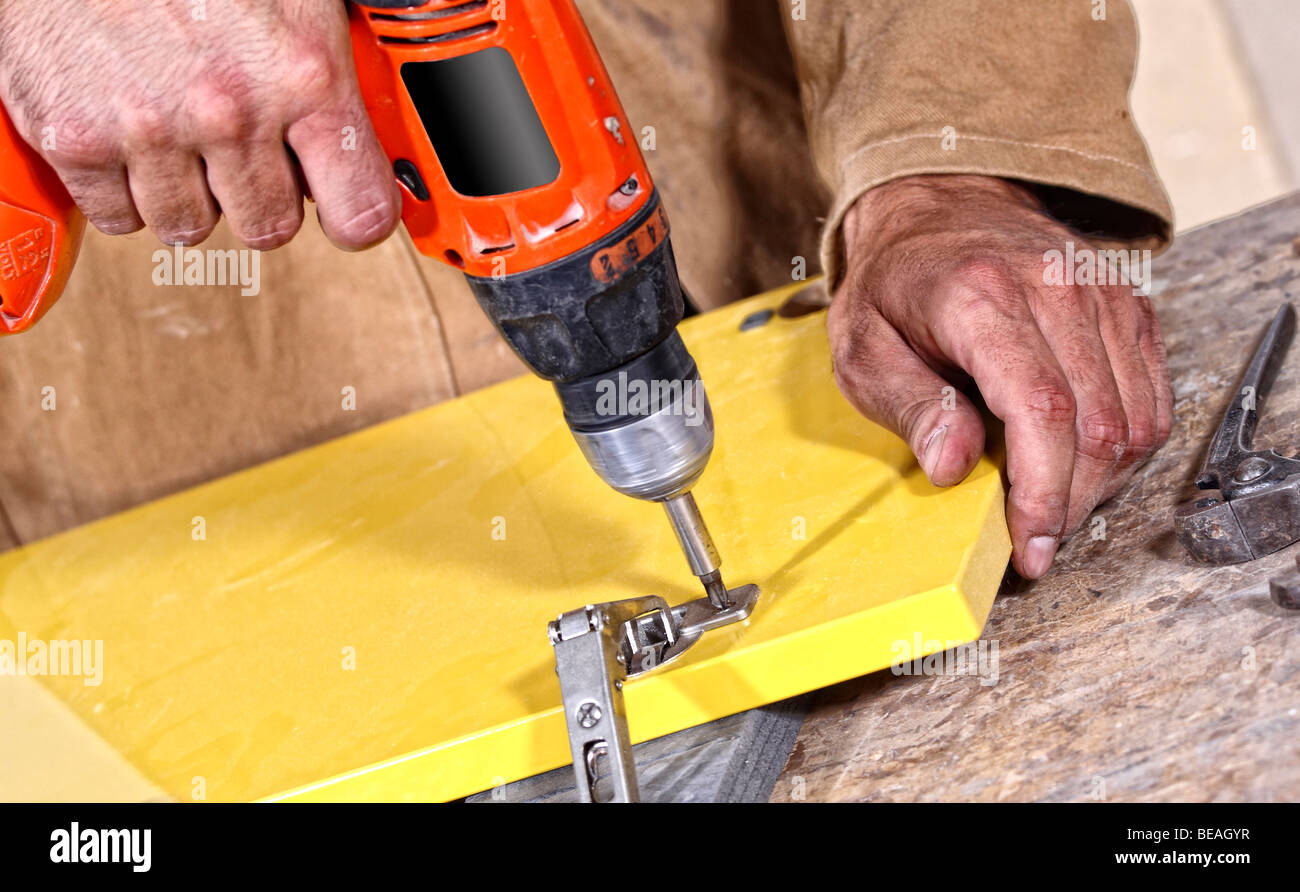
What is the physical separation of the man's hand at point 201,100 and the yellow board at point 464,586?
34 cm

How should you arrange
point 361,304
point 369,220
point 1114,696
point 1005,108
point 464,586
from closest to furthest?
point 1114,696
point 369,220
point 464,586
point 1005,108
point 361,304

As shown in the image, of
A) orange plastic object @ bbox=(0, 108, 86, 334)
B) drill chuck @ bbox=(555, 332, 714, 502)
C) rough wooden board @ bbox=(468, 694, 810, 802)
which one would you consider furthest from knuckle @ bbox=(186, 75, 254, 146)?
rough wooden board @ bbox=(468, 694, 810, 802)

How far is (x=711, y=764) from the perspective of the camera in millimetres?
758

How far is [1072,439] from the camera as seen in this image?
0.82m

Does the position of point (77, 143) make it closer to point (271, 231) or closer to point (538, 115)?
point (271, 231)

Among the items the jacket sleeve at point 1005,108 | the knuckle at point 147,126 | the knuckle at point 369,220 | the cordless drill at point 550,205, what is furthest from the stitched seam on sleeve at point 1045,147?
the knuckle at point 147,126

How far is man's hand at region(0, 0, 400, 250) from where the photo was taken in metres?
0.74

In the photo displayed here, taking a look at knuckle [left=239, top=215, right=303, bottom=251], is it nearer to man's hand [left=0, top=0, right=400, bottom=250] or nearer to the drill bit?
man's hand [left=0, top=0, right=400, bottom=250]

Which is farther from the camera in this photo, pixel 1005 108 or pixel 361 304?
pixel 361 304

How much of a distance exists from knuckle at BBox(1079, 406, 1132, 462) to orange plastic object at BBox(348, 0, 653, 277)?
1.22ft

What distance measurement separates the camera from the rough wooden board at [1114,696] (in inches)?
24.1

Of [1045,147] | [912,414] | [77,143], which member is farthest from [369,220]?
[1045,147]

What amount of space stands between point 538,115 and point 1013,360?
39 cm

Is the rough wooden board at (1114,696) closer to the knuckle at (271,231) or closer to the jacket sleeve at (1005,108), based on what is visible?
the jacket sleeve at (1005,108)
